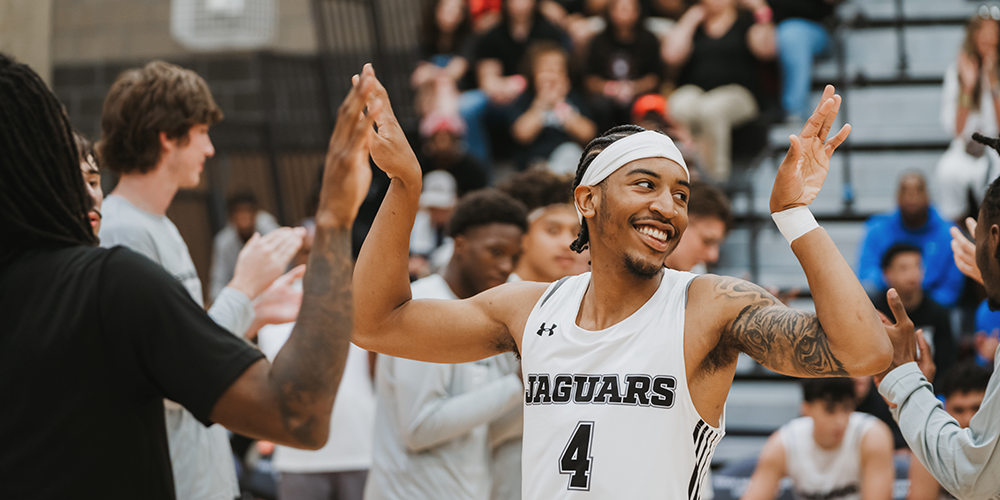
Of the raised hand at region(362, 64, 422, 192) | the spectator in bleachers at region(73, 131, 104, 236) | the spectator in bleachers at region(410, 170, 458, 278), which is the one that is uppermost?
the raised hand at region(362, 64, 422, 192)

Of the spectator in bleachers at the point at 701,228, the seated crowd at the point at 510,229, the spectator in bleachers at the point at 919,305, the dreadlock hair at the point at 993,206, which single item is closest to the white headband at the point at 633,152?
the seated crowd at the point at 510,229

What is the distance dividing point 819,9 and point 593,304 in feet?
24.8

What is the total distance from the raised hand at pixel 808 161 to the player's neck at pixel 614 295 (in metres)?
0.43

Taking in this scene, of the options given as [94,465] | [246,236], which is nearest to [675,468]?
[94,465]

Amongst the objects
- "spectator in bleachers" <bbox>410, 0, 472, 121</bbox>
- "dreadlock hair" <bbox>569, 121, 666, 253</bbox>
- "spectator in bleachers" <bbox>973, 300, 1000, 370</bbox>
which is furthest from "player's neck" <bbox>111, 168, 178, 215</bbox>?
"spectator in bleachers" <bbox>410, 0, 472, 121</bbox>

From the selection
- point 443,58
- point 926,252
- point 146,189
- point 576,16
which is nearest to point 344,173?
point 146,189

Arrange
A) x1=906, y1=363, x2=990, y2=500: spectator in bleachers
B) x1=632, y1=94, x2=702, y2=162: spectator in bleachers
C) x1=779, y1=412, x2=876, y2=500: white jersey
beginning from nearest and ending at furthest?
x1=906, y1=363, x2=990, y2=500: spectator in bleachers
x1=779, y1=412, x2=876, y2=500: white jersey
x1=632, y1=94, x2=702, y2=162: spectator in bleachers

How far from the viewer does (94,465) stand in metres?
1.80

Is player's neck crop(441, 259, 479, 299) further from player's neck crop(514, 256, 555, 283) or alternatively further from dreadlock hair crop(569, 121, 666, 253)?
dreadlock hair crop(569, 121, 666, 253)

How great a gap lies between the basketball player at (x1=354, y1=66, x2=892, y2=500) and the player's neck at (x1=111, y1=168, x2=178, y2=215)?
1.05 metres

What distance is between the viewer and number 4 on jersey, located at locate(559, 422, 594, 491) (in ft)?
8.34

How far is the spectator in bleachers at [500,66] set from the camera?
368 inches

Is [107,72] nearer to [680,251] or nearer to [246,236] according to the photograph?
[246,236]

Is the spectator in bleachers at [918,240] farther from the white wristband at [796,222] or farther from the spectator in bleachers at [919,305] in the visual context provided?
the white wristband at [796,222]
